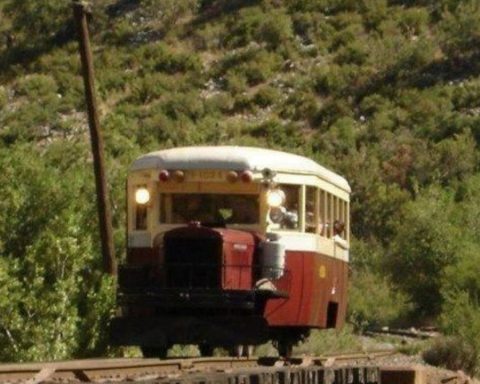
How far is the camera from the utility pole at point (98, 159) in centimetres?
3266

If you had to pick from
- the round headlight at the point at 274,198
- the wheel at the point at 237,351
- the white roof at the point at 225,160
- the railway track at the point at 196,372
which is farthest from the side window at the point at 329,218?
the railway track at the point at 196,372

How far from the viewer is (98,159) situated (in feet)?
109

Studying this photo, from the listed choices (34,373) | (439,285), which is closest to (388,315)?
(439,285)

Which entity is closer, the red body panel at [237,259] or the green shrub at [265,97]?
the red body panel at [237,259]

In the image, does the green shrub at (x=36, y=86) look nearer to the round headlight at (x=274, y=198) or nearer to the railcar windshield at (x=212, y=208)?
the railcar windshield at (x=212, y=208)

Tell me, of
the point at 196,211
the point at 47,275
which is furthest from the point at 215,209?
the point at 47,275

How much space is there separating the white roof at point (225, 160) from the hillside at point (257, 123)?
29.6 feet

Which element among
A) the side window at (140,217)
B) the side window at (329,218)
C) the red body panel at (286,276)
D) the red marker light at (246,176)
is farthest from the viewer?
the side window at (329,218)

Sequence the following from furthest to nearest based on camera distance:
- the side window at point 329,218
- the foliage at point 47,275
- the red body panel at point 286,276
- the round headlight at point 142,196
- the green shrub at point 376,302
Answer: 1. the green shrub at point 376,302
2. the foliage at point 47,275
3. the side window at point 329,218
4. the round headlight at point 142,196
5. the red body panel at point 286,276

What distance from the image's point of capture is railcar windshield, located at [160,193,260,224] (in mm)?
22438

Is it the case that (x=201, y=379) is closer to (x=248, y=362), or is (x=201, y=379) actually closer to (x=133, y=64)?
(x=248, y=362)

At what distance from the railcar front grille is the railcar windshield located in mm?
865

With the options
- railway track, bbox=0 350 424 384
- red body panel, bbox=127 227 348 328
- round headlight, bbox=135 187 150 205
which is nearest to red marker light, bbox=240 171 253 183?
red body panel, bbox=127 227 348 328

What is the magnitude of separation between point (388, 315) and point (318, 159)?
19142 millimetres
